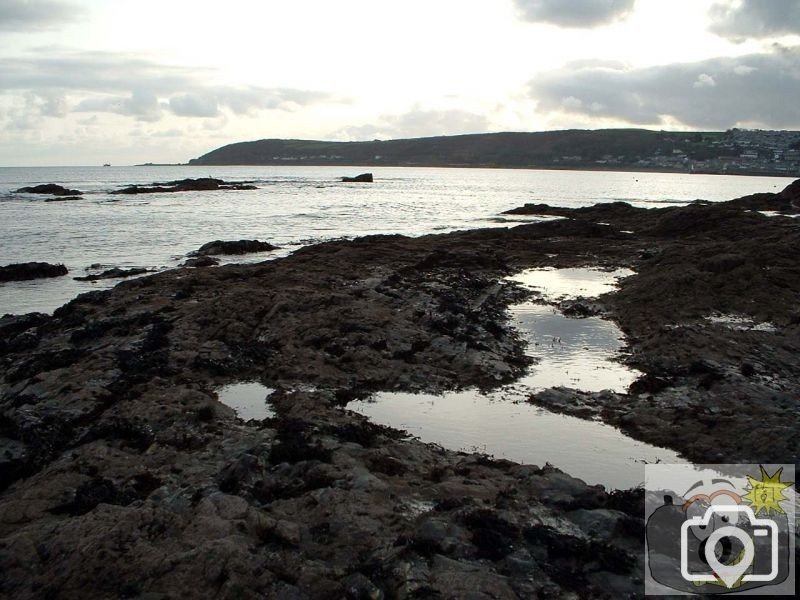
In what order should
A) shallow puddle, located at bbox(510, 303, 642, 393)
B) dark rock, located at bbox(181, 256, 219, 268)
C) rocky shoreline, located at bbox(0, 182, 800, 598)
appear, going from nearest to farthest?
rocky shoreline, located at bbox(0, 182, 800, 598) < shallow puddle, located at bbox(510, 303, 642, 393) < dark rock, located at bbox(181, 256, 219, 268)

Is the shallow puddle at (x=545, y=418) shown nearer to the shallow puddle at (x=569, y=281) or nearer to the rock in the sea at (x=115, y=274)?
the shallow puddle at (x=569, y=281)

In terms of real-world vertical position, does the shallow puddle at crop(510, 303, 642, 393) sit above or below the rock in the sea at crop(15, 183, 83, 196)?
below

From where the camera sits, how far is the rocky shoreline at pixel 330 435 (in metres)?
6.59

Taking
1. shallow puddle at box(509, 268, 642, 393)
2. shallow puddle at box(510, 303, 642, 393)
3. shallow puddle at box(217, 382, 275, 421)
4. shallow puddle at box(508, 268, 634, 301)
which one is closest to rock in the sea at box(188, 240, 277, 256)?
shallow puddle at box(508, 268, 634, 301)

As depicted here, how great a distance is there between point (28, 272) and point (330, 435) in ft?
80.6

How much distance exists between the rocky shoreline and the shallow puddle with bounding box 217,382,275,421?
276 millimetres

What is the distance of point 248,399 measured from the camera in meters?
12.3

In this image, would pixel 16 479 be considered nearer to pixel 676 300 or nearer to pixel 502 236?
pixel 676 300

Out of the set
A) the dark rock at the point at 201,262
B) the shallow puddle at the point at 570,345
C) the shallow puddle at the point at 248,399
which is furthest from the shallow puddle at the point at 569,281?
the dark rock at the point at 201,262

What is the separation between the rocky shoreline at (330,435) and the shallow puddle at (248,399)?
276 millimetres

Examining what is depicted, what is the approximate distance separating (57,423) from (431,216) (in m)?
53.5

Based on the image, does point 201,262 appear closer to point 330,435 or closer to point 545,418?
point 330,435

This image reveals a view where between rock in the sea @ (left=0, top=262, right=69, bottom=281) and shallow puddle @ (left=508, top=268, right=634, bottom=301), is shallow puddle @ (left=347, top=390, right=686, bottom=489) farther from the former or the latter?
rock in the sea @ (left=0, top=262, right=69, bottom=281)

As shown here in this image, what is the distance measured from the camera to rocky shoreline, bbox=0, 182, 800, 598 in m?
6.59
